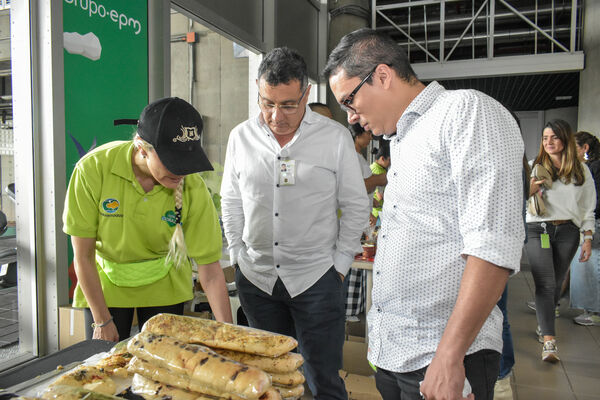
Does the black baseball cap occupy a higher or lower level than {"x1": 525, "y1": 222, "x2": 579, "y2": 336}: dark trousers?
higher

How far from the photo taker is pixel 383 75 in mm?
1108

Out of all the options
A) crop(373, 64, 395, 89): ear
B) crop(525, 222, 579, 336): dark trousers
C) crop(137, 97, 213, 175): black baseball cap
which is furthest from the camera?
crop(525, 222, 579, 336): dark trousers

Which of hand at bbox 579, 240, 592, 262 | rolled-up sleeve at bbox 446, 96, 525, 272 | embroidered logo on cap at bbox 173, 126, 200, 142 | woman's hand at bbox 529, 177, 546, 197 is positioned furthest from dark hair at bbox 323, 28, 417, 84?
hand at bbox 579, 240, 592, 262

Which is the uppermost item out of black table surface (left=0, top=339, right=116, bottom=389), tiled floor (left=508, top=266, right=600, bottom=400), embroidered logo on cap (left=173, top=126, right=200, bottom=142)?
embroidered logo on cap (left=173, top=126, right=200, bottom=142)

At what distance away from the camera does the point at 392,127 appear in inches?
45.5

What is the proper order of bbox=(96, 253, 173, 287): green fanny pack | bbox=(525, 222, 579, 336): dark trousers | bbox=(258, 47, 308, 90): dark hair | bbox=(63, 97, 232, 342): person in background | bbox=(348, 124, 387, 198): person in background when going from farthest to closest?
bbox=(525, 222, 579, 336): dark trousers, bbox=(348, 124, 387, 198): person in background, bbox=(258, 47, 308, 90): dark hair, bbox=(96, 253, 173, 287): green fanny pack, bbox=(63, 97, 232, 342): person in background

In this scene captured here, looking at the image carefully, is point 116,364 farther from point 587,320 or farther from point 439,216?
point 587,320

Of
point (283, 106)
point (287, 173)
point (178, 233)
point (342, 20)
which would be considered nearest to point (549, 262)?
point (287, 173)

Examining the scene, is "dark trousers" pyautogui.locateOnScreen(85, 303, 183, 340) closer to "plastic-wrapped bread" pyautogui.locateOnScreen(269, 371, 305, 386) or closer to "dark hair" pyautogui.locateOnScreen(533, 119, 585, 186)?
"plastic-wrapped bread" pyautogui.locateOnScreen(269, 371, 305, 386)

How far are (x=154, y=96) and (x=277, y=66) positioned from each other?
1.52 m

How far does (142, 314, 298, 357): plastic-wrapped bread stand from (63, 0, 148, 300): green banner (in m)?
1.68

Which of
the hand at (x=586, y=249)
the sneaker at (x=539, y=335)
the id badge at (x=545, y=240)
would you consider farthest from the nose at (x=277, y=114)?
the hand at (x=586, y=249)

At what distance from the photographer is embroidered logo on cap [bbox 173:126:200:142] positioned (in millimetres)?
1260

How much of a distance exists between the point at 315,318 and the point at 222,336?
99 centimetres
